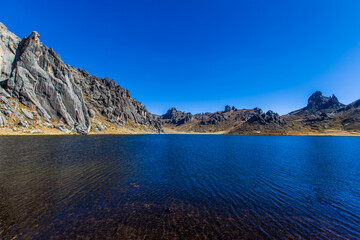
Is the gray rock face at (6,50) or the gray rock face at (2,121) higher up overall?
the gray rock face at (6,50)

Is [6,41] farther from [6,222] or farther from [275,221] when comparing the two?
[275,221]

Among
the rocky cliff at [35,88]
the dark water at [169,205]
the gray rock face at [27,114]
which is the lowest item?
the dark water at [169,205]

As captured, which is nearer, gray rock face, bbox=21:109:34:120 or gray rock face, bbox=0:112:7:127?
gray rock face, bbox=0:112:7:127

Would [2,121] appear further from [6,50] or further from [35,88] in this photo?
[6,50]

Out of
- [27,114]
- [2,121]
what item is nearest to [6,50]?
[27,114]

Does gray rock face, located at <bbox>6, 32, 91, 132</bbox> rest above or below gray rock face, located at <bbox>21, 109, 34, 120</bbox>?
above

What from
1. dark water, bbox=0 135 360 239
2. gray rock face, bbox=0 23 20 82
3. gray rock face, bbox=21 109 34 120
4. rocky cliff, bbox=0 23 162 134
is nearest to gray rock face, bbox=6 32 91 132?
rocky cliff, bbox=0 23 162 134

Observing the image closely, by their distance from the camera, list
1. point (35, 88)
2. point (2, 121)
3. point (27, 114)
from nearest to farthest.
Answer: point (2, 121)
point (27, 114)
point (35, 88)

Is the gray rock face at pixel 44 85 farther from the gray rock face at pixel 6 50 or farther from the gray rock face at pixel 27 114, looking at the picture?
the gray rock face at pixel 27 114

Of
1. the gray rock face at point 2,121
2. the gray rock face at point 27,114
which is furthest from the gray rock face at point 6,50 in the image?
the gray rock face at point 2,121

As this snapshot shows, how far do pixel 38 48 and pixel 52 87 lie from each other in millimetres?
37464

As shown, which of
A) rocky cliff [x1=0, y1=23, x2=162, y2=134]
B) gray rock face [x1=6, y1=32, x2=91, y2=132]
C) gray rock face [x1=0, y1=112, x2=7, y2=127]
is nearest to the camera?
gray rock face [x1=0, y1=112, x2=7, y2=127]

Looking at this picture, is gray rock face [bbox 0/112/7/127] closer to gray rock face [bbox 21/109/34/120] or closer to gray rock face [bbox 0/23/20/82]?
gray rock face [bbox 21/109/34/120]

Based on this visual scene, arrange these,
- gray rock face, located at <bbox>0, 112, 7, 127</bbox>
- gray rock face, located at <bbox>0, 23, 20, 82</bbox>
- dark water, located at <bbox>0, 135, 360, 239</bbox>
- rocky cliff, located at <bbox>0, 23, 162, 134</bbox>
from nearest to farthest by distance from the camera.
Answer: dark water, located at <bbox>0, 135, 360, 239</bbox> → gray rock face, located at <bbox>0, 112, 7, 127</bbox> → rocky cliff, located at <bbox>0, 23, 162, 134</bbox> → gray rock face, located at <bbox>0, 23, 20, 82</bbox>
